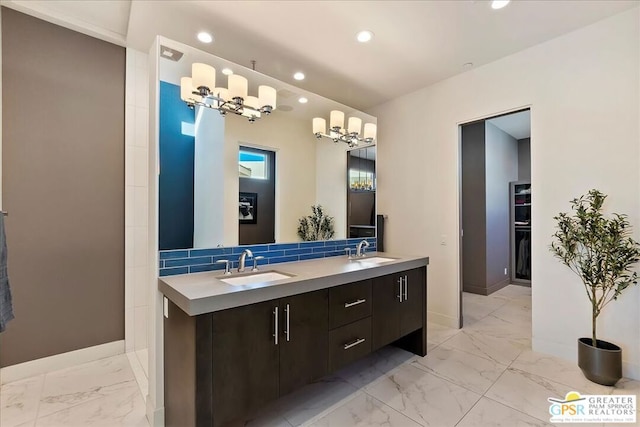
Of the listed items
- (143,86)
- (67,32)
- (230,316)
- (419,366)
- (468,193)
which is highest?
(67,32)

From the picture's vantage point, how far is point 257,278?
2.12 metres

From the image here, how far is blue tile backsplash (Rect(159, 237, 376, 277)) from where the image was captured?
1999 millimetres

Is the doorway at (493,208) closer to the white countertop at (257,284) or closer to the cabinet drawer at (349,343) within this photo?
the white countertop at (257,284)

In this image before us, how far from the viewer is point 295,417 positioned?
193 cm

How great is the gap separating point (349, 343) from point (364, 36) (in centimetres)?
263

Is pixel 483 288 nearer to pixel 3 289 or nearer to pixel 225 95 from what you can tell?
pixel 225 95

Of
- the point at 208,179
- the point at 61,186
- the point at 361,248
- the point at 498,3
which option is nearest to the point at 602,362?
the point at 361,248

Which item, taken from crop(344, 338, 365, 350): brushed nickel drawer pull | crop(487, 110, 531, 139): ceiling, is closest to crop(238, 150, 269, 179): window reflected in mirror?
crop(344, 338, 365, 350): brushed nickel drawer pull

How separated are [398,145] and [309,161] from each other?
5.33 ft

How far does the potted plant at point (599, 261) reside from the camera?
2229mm

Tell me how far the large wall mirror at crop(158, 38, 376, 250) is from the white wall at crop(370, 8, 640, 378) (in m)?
1.06

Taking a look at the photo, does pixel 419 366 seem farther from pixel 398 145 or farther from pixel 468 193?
pixel 468 193

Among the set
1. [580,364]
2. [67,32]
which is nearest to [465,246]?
[580,364]

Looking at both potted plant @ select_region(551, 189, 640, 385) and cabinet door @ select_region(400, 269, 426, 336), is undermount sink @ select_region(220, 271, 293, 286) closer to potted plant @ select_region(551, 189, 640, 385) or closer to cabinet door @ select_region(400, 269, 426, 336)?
cabinet door @ select_region(400, 269, 426, 336)
